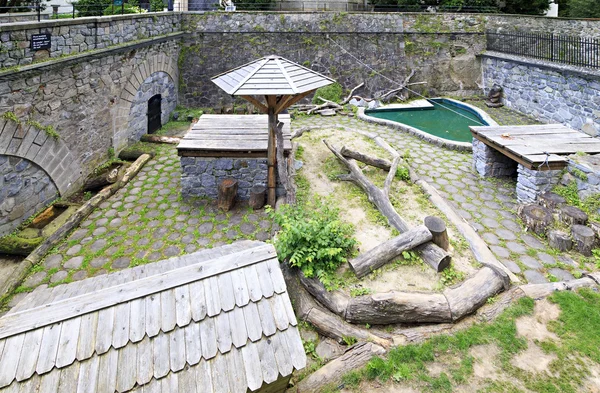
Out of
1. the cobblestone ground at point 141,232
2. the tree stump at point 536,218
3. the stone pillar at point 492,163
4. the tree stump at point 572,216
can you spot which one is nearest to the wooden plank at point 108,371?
the cobblestone ground at point 141,232

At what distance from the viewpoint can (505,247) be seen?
5.28 meters

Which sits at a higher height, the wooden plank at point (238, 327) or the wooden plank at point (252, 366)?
the wooden plank at point (238, 327)

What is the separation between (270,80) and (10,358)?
451cm

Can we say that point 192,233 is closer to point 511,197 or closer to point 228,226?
point 228,226

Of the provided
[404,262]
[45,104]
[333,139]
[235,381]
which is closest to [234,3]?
[333,139]

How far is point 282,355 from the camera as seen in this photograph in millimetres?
2627

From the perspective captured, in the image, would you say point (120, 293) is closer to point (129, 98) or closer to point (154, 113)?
point (129, 98)

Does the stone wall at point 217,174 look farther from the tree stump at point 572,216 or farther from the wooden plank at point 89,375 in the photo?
the wooden plank at point 89,375

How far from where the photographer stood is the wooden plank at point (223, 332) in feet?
8.32

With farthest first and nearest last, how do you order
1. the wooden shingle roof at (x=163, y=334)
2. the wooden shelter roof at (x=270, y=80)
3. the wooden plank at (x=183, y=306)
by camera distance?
the wooden shelter roof at (x=270, y=80) < the wooden plank at (x=183, y=306) < the wooden shingle roof at (x=163, y=334)

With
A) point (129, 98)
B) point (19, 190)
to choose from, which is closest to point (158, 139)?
point (129, 98)

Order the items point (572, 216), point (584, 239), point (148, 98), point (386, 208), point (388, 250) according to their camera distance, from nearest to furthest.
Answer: point (388, 250) → point (584, 239) → point (572, 216) → point (386, 208) → point (148, 98)

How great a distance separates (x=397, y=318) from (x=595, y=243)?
130 inches

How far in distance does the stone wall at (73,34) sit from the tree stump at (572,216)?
28.8 ft
